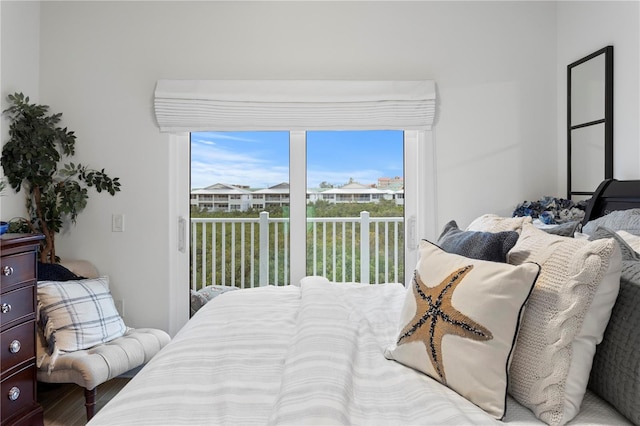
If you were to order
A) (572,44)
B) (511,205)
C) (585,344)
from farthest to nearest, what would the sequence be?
(511,205)
(572,44)
(585,344)

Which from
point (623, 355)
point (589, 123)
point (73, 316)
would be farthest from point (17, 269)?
point (589, 123)

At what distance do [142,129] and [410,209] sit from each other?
195 cm

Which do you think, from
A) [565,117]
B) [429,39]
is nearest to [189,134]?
[429,39]

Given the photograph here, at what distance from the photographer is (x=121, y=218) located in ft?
9.98

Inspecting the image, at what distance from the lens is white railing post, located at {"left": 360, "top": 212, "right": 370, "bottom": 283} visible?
3225 millimetres

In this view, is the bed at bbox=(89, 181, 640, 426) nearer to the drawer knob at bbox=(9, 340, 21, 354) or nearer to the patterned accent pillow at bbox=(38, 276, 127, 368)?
the drawer knob at bbox=(9, 340, 21, 354)

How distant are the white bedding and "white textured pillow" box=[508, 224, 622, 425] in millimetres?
59

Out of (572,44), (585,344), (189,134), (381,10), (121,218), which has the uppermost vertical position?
(381,10)

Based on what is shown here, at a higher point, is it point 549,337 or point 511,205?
point 511,205

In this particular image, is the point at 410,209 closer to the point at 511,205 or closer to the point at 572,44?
the point at 511,205

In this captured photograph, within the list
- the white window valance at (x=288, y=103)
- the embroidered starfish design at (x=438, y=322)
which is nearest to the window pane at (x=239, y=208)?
the white window valance at (x=288, y=103)

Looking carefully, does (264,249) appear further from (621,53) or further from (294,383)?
(621,53)

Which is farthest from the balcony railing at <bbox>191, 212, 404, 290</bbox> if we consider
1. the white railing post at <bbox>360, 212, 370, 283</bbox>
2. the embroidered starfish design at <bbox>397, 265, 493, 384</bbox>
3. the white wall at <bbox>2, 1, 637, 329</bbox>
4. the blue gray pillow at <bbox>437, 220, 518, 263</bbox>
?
the embroidered starfish design at <bbox>397, 265, 493, 384</bbox>

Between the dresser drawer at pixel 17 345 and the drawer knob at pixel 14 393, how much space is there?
11 centimetres
